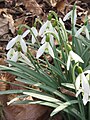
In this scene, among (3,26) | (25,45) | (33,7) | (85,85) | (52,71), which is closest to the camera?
(85,85)

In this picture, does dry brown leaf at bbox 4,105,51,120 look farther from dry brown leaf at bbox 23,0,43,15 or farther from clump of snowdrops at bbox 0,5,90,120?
dry brown leaf at bbox 23,0,43,15

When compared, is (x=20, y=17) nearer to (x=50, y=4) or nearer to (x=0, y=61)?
(x=50, y=4)

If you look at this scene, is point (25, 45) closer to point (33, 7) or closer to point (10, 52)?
point (10, 52)

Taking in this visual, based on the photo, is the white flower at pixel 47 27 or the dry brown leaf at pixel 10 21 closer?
the white flower at pixel 47 27

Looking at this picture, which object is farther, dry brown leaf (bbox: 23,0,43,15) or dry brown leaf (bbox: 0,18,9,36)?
dry brown leaf (bbox: 23,0,43,15)

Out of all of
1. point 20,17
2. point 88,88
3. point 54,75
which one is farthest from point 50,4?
point 88,88

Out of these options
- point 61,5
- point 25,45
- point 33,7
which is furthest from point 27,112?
point 61,5

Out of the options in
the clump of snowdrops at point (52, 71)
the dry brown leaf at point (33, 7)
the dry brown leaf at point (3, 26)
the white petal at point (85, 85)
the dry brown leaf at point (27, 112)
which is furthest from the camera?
the dry brown leaf at point (33, 7)

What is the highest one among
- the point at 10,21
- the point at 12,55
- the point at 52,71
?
the point at 10,21

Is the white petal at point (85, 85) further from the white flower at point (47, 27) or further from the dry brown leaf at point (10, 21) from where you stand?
the dry brown leaf at point (10, 21)

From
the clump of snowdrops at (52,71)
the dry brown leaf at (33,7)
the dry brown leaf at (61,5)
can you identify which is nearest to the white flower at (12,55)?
the clump of snowdrops at (52,71)

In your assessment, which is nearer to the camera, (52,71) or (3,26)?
(52,71)

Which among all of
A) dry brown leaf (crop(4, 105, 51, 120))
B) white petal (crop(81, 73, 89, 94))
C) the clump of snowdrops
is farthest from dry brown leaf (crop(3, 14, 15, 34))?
white petal (crop(81, 73, 89, 94))
